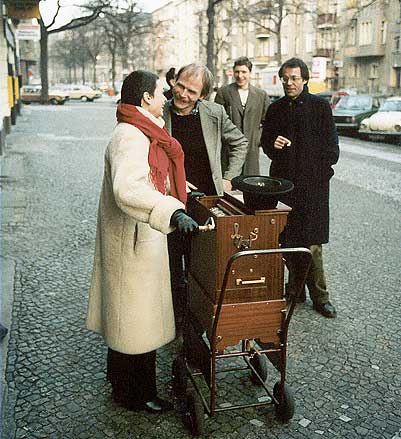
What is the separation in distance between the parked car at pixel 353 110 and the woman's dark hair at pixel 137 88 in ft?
64.7

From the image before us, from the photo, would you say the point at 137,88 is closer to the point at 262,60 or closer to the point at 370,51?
the point at 370,51

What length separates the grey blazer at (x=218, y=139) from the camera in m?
4.37

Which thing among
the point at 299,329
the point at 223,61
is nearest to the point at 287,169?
the point at 299,329

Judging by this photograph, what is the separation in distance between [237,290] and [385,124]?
1812cm

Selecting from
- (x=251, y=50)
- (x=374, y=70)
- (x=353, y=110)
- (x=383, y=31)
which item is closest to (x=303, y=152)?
(x=353, y=110)

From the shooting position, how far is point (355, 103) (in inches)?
944

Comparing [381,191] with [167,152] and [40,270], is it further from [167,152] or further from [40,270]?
[167,152]

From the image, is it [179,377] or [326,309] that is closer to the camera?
[179,377]

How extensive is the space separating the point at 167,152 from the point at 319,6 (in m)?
56.1

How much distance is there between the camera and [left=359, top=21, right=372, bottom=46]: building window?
5159 centimetres

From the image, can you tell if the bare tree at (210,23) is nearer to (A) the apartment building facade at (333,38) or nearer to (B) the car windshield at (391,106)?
(A) the apartment building facade at (333,38)

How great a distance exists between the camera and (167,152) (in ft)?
10.7

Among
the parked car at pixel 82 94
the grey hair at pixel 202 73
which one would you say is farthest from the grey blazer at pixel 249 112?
the parked car at pixel 82 94

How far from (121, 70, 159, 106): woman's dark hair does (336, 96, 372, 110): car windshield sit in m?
21.6
